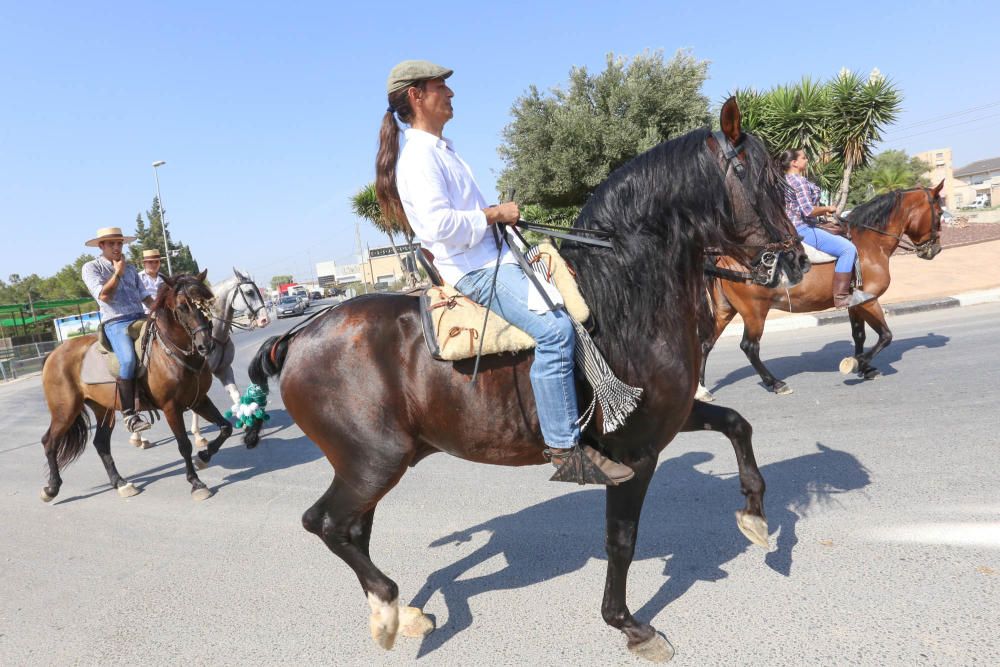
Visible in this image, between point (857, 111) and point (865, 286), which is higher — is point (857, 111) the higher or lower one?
the higher one

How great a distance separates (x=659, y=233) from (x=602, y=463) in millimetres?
1093

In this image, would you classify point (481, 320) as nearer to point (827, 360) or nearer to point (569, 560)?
point (569, 560)

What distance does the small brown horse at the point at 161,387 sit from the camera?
6.10 metres

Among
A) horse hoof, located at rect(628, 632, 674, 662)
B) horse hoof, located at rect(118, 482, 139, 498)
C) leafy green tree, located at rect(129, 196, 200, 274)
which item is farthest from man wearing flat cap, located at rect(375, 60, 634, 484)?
leafy green tree, located at rect(129, 196, 200, 274)

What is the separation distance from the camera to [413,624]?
9.96 feet

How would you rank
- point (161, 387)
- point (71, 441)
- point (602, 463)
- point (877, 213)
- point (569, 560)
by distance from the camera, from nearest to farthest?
point (602, 463) < point (569, 560) < point (161, 387) < point (71, 441) < point (877, 213)

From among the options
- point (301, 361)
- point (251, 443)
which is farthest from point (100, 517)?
point (301, 361)

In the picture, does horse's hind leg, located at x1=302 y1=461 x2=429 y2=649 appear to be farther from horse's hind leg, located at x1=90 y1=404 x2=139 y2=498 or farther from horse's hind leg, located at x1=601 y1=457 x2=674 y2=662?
horse's hind leg, located at x1=90 y1=404 x2=139 y2=498

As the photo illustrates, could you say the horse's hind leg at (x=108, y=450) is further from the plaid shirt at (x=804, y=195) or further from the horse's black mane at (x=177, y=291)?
the plaid shirt at (x=804, y=195)

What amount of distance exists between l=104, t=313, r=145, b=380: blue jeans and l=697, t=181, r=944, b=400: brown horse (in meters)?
6.26

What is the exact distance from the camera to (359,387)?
2871mm

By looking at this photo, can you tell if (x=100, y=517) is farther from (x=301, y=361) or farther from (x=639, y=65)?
(x=639, y=65)

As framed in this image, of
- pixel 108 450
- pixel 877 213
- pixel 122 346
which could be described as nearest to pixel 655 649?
pixel 122 346

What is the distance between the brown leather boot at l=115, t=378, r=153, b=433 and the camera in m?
6.33
